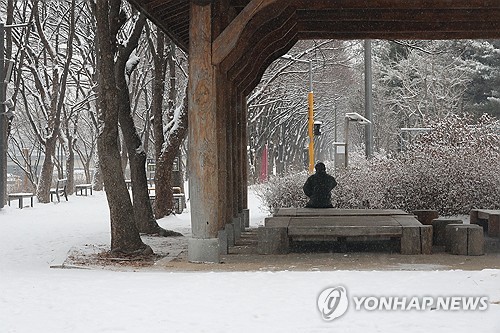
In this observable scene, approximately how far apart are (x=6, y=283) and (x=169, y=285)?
208 centimetres

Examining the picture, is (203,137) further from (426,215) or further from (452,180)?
(452,180)

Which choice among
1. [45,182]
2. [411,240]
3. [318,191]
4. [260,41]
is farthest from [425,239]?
[45,182]

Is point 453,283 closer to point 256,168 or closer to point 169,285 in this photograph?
point 169,285

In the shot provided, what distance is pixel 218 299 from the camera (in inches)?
325

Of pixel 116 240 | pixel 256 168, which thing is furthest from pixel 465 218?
pixel 256 168

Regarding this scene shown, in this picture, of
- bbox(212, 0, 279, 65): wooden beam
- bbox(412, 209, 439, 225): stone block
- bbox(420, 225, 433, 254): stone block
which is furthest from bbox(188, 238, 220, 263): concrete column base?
bbox(412, 209, 439, 225): stone block

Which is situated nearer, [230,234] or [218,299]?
[218,299]

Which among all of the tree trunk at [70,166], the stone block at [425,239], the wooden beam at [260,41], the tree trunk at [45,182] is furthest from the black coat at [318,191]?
the tree trunk at [70,166]

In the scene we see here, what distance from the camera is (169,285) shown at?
923 cm

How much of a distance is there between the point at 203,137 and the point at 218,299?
3.52 meters

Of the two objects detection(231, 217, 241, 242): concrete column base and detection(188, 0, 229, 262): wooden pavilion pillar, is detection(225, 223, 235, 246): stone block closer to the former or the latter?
detection(231, 217, 241, 242): concrete column base

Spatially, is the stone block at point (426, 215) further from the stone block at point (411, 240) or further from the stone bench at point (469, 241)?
the stone block at point (411, 240)

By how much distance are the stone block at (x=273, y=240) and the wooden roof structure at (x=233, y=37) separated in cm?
61

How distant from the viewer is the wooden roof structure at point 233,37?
11156mm
